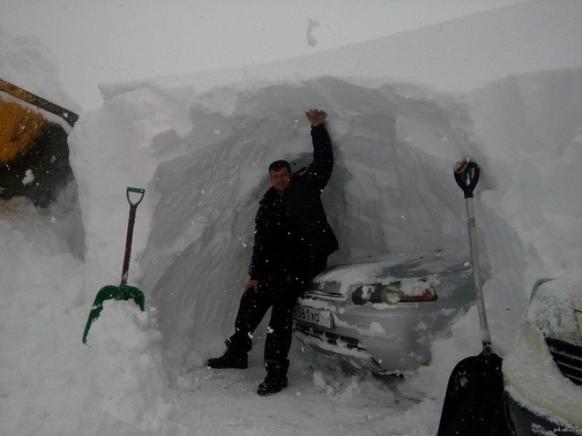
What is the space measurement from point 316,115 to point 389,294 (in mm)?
1977

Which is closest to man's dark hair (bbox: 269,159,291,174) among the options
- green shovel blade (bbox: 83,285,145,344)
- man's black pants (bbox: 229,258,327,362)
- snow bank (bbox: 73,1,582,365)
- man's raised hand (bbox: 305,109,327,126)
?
snow bank (bbox: 73,1,582,365)

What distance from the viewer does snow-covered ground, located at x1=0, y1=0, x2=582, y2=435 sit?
276 cm

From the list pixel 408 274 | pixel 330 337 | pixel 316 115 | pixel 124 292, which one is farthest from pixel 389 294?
pixel 124 292

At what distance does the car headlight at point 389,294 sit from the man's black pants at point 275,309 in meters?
0.83

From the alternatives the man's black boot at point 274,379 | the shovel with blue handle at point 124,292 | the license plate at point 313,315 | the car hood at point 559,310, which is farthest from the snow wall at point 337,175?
the license plate at point 313,315

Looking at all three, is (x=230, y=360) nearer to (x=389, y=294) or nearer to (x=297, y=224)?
(x=297, y=224)

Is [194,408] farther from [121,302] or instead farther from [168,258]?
[168,258]

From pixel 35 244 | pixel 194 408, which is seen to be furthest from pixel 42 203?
pixel 194 408

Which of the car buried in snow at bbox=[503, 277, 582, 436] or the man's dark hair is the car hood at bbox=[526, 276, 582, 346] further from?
the man's dark hair

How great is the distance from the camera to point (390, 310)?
3008 mm

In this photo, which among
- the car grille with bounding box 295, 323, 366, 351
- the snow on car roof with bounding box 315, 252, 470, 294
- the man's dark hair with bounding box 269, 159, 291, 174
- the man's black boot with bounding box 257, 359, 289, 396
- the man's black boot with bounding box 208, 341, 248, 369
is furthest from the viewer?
the man's dark hair with bounding box 269, 159, 291, 174

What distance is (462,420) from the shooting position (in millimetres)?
2307

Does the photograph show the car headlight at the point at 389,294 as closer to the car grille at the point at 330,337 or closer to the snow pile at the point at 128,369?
the car grille at the point at 330,337

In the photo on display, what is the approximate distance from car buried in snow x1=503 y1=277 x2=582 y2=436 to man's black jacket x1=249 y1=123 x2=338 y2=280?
8.46ft
